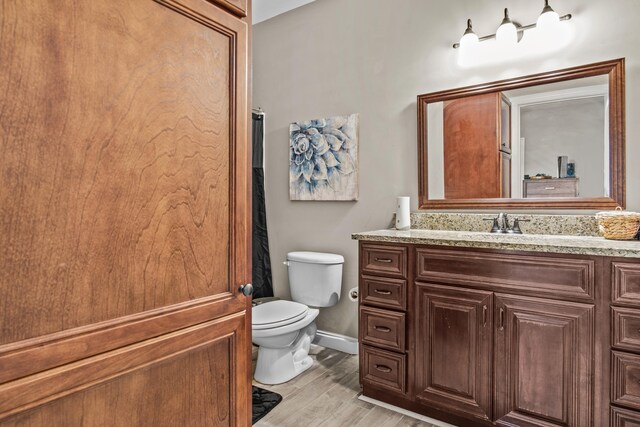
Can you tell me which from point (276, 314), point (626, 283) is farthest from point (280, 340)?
point (626, 283)

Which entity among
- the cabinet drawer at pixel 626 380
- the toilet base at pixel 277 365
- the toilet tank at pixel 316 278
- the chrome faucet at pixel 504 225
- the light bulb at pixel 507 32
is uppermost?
the light bulb at pixel 507 32

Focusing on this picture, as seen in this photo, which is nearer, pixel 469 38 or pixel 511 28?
pixel 511 28

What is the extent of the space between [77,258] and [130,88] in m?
0.39

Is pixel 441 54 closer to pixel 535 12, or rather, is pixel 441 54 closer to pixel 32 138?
pixel 535 12

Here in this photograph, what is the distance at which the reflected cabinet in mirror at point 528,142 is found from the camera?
6.15 feet

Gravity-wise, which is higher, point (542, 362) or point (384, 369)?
point (542, 362)

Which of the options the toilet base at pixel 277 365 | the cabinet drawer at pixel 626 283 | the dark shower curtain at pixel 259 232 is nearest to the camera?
the cabinet drawer at pixel 626 283

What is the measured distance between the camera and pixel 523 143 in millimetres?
2104

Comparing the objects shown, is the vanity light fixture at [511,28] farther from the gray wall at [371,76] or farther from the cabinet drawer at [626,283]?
the cabinet drawer at [626,283]

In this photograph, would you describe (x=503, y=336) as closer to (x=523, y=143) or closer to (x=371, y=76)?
(x=523, y=143)

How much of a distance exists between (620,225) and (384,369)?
4.32 ft

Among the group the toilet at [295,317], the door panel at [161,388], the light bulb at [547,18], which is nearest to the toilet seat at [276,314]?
the toilet at [295,317]

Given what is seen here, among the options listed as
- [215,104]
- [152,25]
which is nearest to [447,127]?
[215,104]

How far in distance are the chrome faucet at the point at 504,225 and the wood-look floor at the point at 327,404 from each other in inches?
43.0
